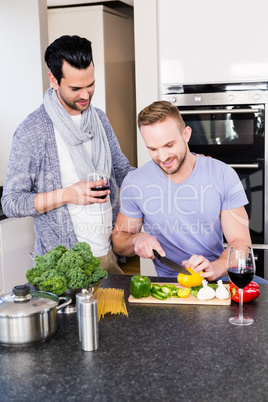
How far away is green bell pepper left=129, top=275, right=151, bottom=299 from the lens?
1689mm

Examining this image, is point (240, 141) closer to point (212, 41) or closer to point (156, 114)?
point (212, 41)

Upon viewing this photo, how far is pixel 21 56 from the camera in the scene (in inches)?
151

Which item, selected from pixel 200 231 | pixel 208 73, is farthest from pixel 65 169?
pixel 208 73

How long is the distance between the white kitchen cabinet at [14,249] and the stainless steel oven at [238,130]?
1293 millimetres

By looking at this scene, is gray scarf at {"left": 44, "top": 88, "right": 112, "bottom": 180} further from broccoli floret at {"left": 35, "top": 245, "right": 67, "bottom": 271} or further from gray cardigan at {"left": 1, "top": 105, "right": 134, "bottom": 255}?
broccoli floret at {"left": 35, "top": 245, "right": 67, "bottom": 271}

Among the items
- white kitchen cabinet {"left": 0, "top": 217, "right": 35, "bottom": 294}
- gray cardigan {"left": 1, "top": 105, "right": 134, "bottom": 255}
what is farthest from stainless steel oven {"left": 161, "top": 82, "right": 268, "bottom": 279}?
gray cardigan {"left": 1, "top": 105, "right": 134, "bottom": 255}

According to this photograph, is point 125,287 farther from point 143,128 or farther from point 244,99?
point 244,99

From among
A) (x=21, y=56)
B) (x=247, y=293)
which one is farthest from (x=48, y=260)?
(x=21, y=56)

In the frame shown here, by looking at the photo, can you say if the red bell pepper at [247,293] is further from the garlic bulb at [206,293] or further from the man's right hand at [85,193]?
the man's right hand at [85,193]

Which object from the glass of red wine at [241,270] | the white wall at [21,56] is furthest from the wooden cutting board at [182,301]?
the white wall at [21,56]

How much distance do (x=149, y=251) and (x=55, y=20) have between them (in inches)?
162

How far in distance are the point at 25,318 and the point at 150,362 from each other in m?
0.33

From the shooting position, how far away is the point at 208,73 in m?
3.62

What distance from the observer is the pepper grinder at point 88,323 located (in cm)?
134
